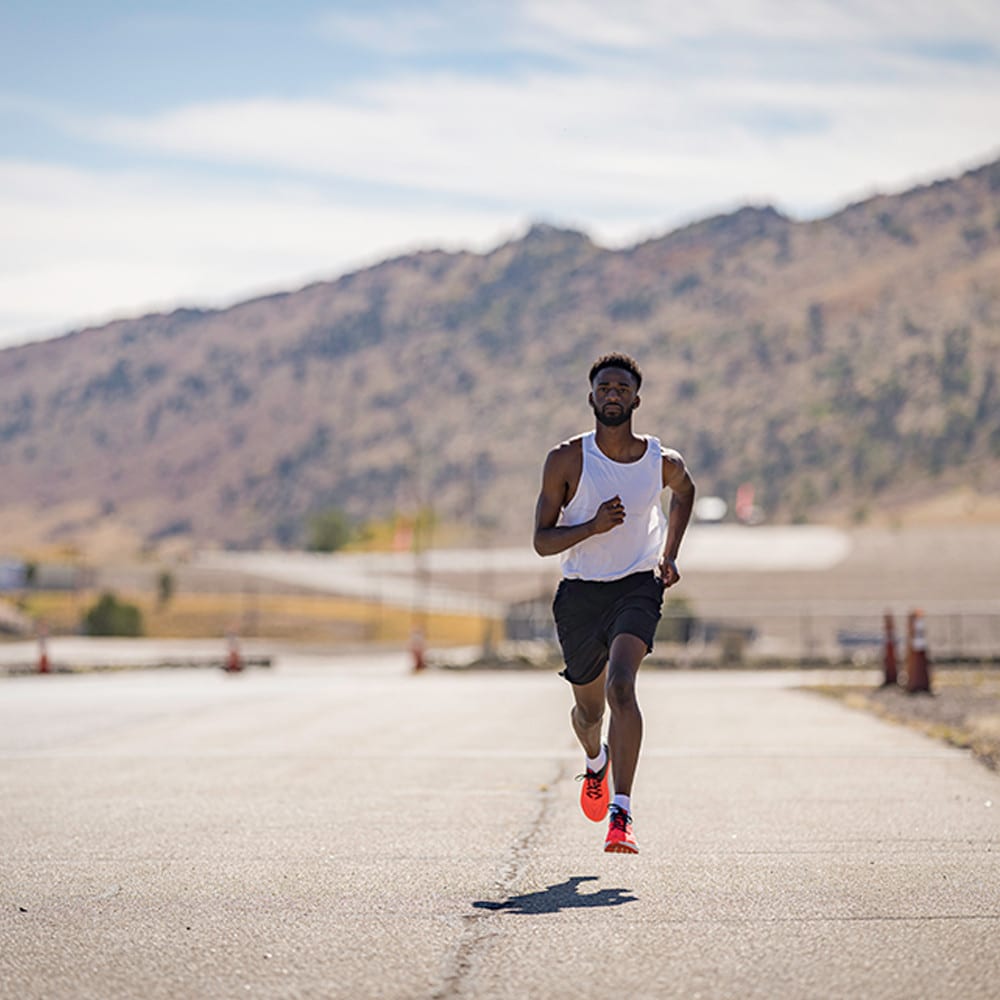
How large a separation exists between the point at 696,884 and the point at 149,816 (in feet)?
12.3

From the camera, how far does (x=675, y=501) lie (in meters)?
9.50

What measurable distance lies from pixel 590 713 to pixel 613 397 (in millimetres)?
1551

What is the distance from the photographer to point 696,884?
7.98 m

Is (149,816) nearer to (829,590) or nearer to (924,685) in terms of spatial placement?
(924,685)

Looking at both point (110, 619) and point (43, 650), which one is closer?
point (43, 650)

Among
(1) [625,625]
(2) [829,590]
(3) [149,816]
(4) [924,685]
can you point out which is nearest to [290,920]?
(1) [625,625]

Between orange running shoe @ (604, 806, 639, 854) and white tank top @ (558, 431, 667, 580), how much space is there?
1180 mm

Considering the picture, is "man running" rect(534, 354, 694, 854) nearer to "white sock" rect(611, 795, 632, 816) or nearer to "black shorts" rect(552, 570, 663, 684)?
"black shorts" rect(552, 570, 663, 684)

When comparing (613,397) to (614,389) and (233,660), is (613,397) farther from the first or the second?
(233,660)

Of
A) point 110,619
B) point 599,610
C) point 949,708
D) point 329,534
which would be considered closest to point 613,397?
point 599,610

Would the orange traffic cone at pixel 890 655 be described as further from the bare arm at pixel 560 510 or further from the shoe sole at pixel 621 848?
the shoe sole at pixel 621 848

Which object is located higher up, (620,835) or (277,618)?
(620,835)

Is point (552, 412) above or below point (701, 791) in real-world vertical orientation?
above

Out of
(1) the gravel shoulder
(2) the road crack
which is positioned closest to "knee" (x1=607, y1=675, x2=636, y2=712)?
(2) the road crack
